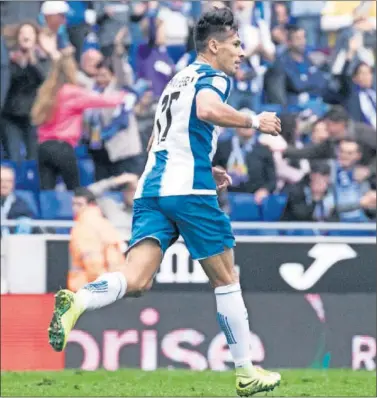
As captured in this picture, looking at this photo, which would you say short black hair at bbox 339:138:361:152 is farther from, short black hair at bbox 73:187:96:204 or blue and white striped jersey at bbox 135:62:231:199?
blue and white striped jersey at bbox 135:62:231:199

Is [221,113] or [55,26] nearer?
[221,113]

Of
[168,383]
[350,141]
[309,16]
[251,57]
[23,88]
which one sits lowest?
[168,383]

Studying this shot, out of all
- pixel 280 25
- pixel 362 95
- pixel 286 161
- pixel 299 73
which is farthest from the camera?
pixel 280 25

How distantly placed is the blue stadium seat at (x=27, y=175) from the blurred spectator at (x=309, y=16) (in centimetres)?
391

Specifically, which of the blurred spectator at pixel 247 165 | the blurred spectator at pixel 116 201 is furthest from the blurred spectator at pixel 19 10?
the blurred spectator at pixel 247 165

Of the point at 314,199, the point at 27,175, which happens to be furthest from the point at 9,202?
the point at 314,199

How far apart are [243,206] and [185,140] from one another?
21.4 ft

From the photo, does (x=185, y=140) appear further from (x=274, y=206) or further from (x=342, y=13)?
(x=342, y=13)

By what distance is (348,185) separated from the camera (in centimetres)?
1341

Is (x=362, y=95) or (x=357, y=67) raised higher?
(x=357, y=67)

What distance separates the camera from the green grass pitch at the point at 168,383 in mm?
8914

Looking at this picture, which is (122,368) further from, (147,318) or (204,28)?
(204,28)

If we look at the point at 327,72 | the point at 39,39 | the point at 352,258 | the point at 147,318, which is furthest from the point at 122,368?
the point at 327,72

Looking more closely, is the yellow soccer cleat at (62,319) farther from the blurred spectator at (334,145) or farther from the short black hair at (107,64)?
the short black hair at (107,64)
